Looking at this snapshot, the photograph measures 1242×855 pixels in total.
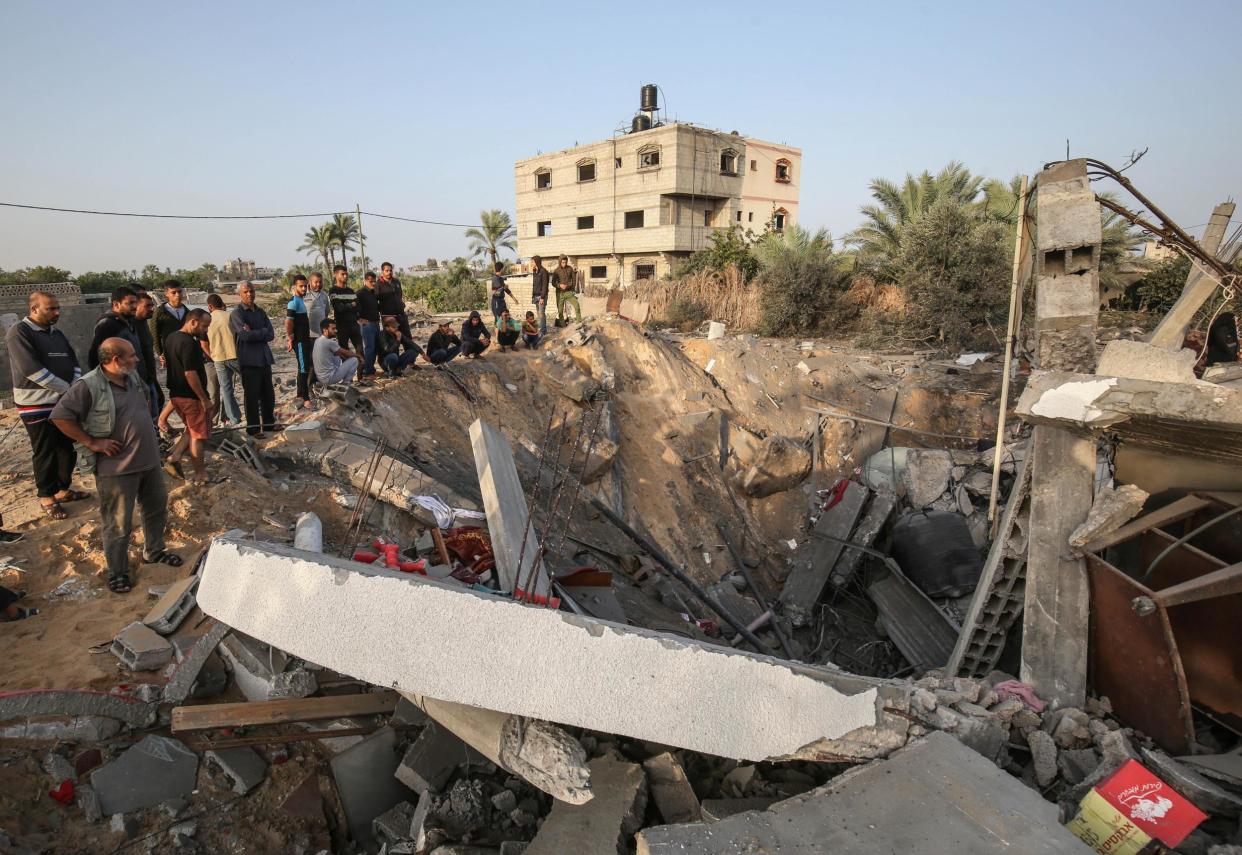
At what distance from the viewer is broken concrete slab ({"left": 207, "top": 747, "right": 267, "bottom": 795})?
3393 mm

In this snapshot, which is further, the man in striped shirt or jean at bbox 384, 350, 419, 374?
jean at bbox 384, 350, 419, 374

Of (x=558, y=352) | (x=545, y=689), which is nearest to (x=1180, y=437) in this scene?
(x=545, y=689)

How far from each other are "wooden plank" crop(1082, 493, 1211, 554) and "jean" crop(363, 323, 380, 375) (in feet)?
27.4

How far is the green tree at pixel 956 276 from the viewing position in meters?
15.2

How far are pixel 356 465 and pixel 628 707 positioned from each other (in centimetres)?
435

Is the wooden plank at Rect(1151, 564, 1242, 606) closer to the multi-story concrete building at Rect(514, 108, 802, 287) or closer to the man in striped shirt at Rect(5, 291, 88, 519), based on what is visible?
the man in striped shirt at Rect(5, 291, 88, 519)

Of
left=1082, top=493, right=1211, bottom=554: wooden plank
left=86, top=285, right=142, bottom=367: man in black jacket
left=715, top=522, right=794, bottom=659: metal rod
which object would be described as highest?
left=86, top=285, right=142, bottom=367: man in black jacket

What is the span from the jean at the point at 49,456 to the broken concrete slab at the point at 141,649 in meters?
1.95

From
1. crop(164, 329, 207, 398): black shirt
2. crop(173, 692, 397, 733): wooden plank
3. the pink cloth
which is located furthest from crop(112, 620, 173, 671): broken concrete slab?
the pink cloth

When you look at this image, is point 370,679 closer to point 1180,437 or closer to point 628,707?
point 628,707

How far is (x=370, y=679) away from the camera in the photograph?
10.2ft

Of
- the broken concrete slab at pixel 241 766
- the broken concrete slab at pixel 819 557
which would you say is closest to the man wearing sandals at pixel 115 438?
the broken concrete slab at pixel 241 766

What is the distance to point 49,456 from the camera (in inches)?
197

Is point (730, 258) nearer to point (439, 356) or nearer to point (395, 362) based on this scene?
point (439, 356)
